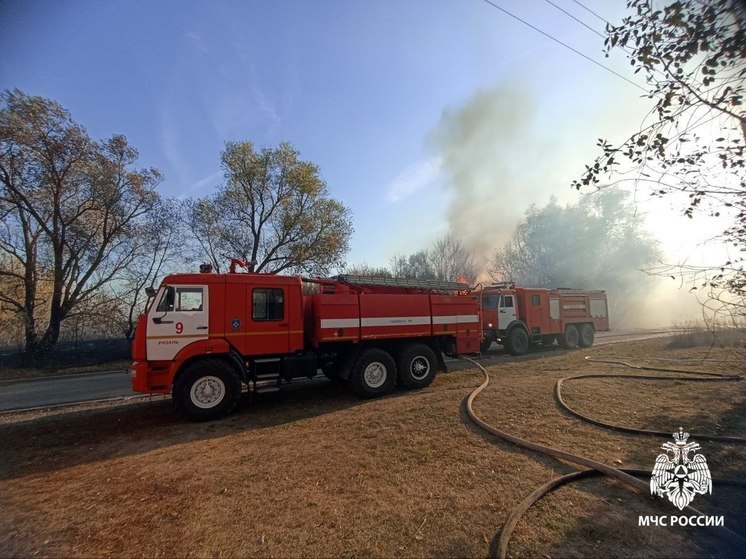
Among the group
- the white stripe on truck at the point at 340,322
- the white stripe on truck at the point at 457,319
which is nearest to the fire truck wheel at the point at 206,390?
the white stripe on truck at the point at 340,322

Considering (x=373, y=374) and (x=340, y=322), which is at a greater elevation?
(x=340, y=322)

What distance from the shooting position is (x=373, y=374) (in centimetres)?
874

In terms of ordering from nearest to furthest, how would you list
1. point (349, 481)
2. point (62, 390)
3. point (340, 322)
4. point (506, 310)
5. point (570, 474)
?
1. point (570, 474)
2. point (349, 481)
3. point (340, 322)
4. point (62, 390)
5. point (506, 310)

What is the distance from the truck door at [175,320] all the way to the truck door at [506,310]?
1185 centimetres

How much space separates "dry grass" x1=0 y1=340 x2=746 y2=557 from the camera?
297 centimetres

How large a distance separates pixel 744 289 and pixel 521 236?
128 feet

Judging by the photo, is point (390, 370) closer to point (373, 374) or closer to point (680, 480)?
point (373, 374)

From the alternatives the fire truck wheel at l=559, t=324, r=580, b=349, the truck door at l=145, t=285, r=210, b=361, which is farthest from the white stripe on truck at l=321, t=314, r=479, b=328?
the fire truck wheel at l=559, t=324, r=580, b=349

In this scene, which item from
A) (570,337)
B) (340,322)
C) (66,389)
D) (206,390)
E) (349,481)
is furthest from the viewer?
(570,337)

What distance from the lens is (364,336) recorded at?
865cm

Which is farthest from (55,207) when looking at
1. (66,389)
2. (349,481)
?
(349,481)

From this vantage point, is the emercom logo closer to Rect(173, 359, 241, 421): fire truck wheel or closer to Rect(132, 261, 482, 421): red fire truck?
Rect(132, 261, 482, 421): red fire truck

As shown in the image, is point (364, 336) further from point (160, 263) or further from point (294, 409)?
point (160, 263)

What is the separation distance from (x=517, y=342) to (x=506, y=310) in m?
1.38
